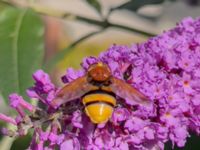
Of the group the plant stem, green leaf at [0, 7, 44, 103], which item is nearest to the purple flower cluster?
→ green leaf at [0, 7, 44, 103]

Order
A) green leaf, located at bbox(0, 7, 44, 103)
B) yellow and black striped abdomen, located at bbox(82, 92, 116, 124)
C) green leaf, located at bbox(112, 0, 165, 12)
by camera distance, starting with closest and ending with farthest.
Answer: yellow and black striped abdomen, located at bbox(82, 92, 116, 124), green leaf, located at bbox(0, 7, 44, 103), green leaf, located at bbox(112, 0, 165, 12)

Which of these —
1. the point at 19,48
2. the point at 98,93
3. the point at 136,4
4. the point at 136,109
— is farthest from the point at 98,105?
the point at 136,4

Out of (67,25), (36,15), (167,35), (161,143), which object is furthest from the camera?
(67,25)

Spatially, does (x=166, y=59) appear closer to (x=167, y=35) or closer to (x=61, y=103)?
(x=167, y=35)

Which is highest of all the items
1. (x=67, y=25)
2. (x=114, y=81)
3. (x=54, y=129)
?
(x=114, y=81)

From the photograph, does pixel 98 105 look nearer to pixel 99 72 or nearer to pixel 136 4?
pixel 99 72

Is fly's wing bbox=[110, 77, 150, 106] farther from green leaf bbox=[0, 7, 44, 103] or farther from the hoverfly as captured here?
green leaf bbox=[0, 7, 44, 103]

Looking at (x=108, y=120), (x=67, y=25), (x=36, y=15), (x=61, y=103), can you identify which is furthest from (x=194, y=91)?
(x=67, y=25)
